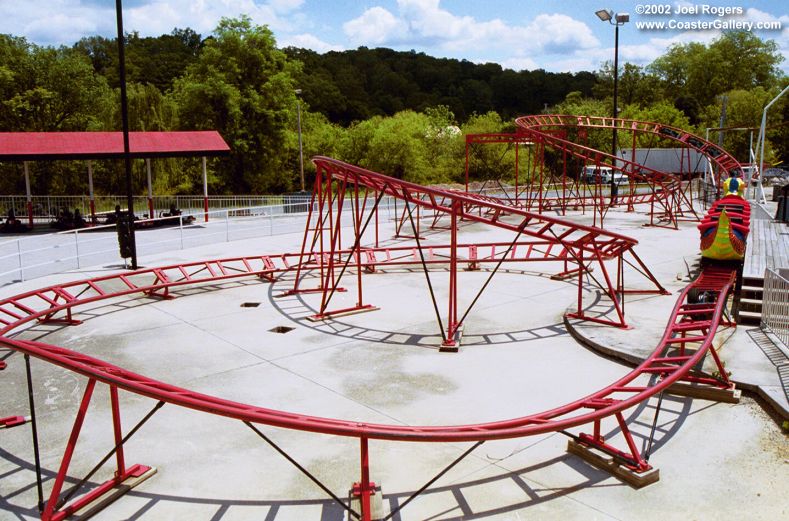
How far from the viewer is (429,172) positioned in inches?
2413

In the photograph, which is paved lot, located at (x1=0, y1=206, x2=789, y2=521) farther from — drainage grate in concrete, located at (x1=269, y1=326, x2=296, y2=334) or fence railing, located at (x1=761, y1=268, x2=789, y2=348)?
fence railing, located at (x1=761, y1=268, x2=789, y2=348)

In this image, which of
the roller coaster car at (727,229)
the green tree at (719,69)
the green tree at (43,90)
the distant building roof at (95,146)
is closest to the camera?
the roller coaster car at (727,229)

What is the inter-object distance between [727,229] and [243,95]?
Result: 4695cm

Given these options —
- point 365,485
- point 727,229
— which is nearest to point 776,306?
point 727,229

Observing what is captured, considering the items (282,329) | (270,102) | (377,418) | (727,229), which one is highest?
(270,102)

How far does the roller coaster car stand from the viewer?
1217cm

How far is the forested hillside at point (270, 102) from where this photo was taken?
49.0 meters

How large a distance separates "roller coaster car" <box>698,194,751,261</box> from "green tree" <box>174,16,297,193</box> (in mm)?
44037

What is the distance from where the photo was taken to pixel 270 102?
54469 millimetres

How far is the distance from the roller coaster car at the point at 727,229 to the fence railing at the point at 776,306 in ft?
3.05

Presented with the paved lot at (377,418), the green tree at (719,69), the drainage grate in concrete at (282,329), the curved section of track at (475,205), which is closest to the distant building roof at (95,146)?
the paved lot at (377,418)

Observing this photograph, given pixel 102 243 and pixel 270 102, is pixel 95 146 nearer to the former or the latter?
pixel 102 243

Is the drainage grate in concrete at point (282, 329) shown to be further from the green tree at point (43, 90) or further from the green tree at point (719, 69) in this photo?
the green tree at point (719, 69)

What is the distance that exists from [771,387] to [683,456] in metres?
2.36
